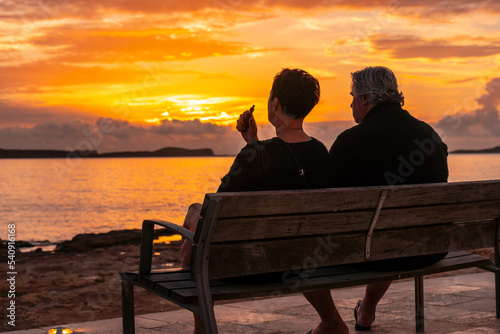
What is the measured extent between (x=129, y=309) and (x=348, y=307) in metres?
2.67

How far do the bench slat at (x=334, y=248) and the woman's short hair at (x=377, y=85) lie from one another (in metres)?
0.89

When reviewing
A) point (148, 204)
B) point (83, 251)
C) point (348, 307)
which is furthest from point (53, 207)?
point (348, 307)

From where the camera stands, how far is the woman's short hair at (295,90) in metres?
3.68

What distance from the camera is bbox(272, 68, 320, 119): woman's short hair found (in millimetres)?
3682

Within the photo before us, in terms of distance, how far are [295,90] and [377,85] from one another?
0.75 m

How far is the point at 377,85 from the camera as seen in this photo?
4.14 meters

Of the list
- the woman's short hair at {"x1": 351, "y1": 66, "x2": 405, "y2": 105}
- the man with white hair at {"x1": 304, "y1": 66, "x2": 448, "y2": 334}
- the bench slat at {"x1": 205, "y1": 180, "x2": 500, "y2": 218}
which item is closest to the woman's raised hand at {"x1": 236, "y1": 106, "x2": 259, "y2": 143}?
the man with white hair at {"x1": 304, "y1": 66, "x2": 448, "y2": 334}

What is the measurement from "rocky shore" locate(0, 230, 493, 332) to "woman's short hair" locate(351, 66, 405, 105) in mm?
4739

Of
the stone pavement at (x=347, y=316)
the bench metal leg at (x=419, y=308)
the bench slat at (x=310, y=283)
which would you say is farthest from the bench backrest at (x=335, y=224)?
the stone pavement at (x=347, y=316)

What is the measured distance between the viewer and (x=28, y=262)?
1552 cm

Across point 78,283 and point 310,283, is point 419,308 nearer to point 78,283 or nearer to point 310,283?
point 310,283

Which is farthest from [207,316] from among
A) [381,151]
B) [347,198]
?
[381,151]

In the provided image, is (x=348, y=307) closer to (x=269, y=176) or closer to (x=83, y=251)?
(x=269, y=176)

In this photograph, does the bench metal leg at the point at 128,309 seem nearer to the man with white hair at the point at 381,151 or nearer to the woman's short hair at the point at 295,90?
the man with white hair at the point at 381,151
